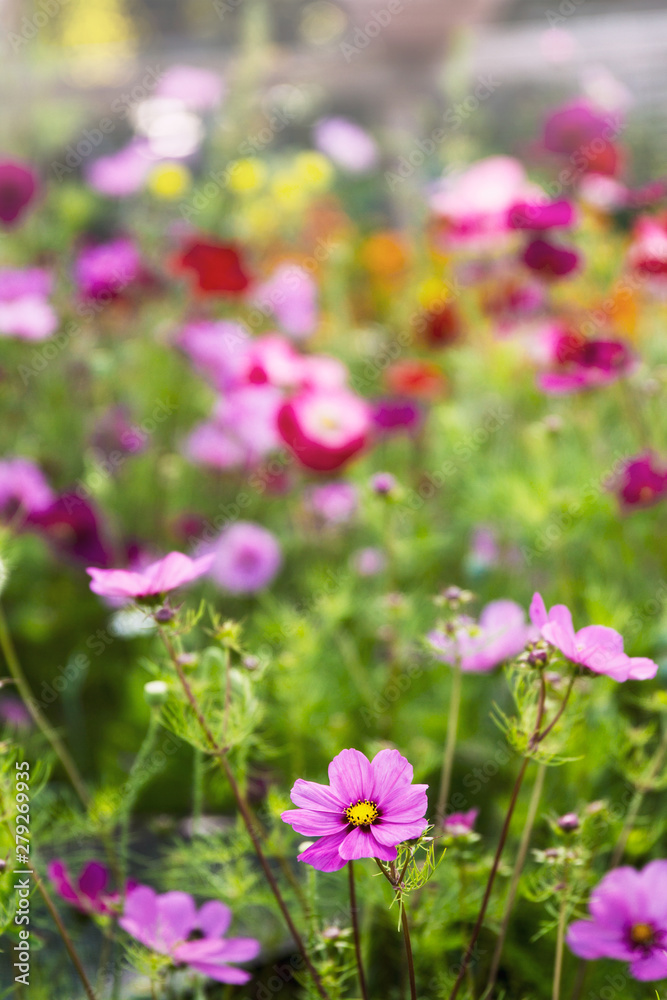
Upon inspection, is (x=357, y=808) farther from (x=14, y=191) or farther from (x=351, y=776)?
(x=14, y=191)

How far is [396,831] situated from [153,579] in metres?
0.15

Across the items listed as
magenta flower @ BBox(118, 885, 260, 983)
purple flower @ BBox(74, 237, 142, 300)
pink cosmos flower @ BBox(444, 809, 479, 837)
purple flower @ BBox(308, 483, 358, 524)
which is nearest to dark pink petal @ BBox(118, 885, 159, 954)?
magenta flower @ BBox(118, 885, 260, 983)

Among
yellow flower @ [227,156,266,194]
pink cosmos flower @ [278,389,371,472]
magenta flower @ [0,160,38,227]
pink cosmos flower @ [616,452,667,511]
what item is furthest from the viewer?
yellow flower @ [227,156,266,194]

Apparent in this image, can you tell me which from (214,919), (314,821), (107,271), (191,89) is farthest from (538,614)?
(191,89)

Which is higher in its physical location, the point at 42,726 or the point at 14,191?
the point at 14,191

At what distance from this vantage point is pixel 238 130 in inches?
54.9

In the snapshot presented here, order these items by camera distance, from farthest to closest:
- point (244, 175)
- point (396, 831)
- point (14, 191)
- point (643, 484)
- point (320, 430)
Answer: point (244, 175) < point (14, 191) < point (320, 430) < point (643, 484) < point (396, 831)

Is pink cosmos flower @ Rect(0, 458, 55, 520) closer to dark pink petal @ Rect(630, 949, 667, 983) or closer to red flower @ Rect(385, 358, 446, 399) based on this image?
red flower @ Rect(385, 358, 446, 399)

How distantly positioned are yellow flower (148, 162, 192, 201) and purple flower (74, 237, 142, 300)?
0.23 metres

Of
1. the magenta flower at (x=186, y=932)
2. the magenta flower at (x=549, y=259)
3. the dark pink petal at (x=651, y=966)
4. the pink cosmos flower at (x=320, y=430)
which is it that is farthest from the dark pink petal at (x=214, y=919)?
the magenta flower at (x=549, y=259)

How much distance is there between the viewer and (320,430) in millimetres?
796

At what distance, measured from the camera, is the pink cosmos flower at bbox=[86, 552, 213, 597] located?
0.38m

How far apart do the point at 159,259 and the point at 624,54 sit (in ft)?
4.92

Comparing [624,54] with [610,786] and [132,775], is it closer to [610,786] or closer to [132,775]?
[610,786]
